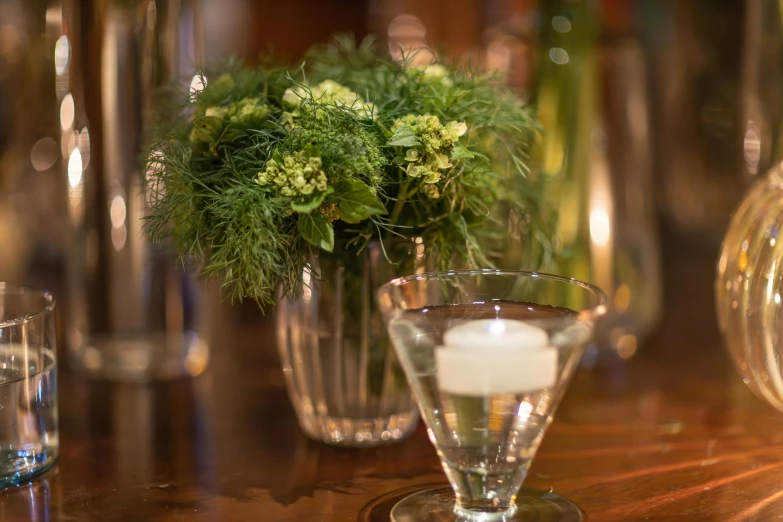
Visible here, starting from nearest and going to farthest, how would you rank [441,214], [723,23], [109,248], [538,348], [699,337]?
[538,348] → [441,214] → [109,248] → [699,337] → [723,23]

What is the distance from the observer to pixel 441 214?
56cm

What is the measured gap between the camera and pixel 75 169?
2.56 feet

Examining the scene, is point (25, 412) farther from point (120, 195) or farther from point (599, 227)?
point (599, 227)

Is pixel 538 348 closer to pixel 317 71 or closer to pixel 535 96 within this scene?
pixel 317 71

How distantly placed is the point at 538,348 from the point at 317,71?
11.8 inches

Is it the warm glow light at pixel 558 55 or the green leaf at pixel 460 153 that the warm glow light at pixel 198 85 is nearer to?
the green leaf at pixel 460 153

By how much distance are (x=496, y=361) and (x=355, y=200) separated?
A: 0.41 ft

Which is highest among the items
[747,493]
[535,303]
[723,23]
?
[723,23]

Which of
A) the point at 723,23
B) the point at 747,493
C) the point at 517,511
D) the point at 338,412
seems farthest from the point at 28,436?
the point at 723,23

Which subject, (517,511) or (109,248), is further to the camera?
(109,248)

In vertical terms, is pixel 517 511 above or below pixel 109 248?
below

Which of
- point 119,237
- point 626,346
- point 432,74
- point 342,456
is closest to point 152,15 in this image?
point 119,237

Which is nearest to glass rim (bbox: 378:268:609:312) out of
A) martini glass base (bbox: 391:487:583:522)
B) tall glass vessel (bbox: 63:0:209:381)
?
martini glass base (bbox: 391:487:583:522)

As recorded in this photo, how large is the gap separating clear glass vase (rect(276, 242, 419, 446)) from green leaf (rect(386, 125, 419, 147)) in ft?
0.32
